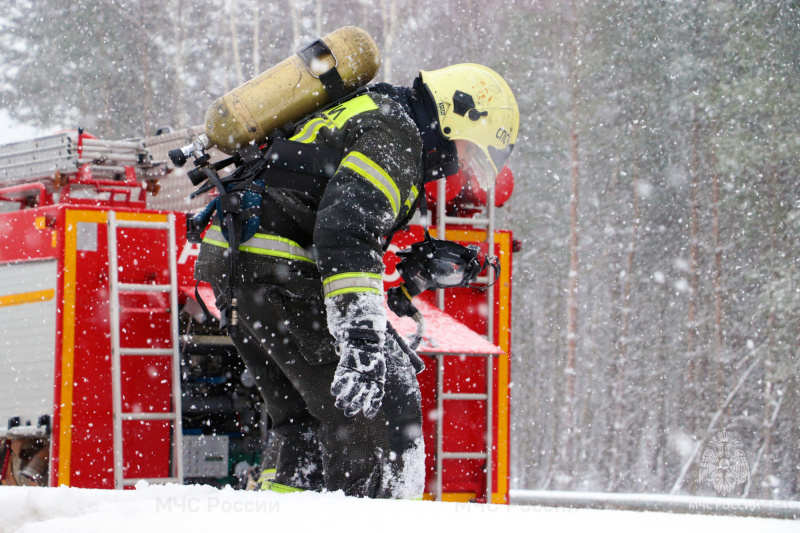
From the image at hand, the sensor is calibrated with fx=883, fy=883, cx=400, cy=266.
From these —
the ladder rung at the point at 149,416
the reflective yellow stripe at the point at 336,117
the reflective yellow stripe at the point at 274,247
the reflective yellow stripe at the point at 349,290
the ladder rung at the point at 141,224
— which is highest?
the reflective yellow stripe at the point at 336,117

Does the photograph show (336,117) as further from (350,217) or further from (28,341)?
(28,341)

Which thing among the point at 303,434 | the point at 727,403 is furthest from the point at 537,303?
the point at 303,434

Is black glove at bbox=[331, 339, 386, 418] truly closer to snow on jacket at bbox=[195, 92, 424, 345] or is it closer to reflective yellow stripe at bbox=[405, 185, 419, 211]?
snow on jacket at bbox=[195, 92, 424, 345]

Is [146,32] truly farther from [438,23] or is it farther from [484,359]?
[484,359]

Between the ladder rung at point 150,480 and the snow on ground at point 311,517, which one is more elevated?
the snow on ground at point 311,517

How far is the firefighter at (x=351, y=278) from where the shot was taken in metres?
2.47

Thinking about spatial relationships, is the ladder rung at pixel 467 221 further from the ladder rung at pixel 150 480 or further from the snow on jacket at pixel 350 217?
the snow on jacket at pixel 350 217

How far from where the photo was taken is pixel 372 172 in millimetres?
2602

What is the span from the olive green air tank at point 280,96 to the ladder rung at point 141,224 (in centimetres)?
176

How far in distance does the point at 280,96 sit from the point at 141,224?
1.96 m

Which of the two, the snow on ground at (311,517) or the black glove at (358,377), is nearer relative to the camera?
the snow on ground at (311,517)

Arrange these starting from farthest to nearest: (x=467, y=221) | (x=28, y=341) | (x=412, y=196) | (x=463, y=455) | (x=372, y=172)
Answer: (x=467, y=221) → (x=463, y=455) → (x=28, y=341) → (x=412, y=196) → (x=372, y=172)

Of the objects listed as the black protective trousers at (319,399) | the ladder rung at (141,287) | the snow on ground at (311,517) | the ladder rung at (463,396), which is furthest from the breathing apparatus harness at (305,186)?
the ladder rung at (463,396)

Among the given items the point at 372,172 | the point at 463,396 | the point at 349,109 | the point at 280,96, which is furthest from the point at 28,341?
the point at 372,172
